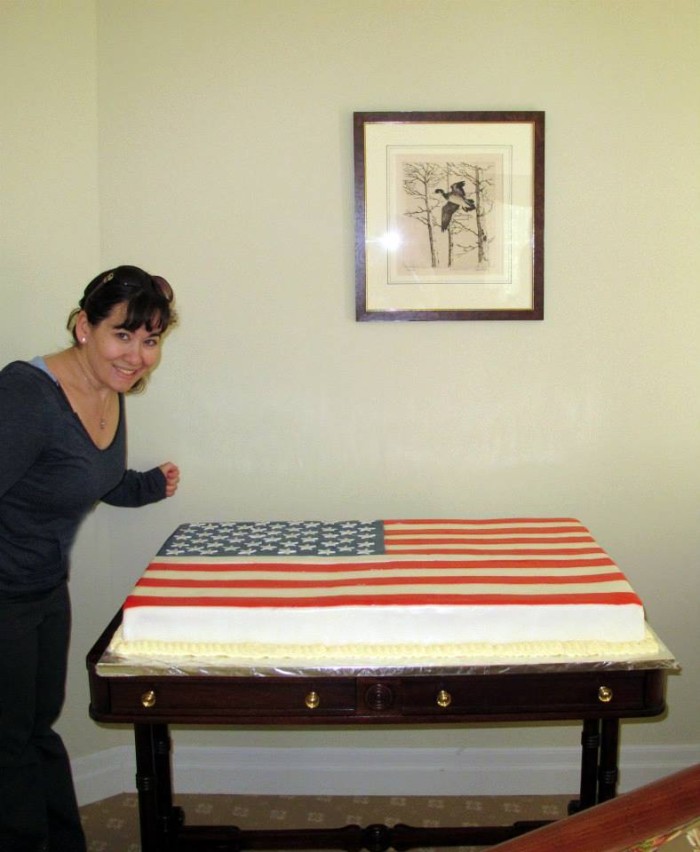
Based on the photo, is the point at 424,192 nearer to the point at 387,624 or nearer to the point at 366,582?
the point at 366,582

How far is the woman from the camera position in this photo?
1.95 m

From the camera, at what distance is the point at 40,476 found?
6.53ft

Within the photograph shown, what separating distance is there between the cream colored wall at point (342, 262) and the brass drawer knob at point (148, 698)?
1000 mm

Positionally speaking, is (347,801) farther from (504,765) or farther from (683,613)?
(683,613)

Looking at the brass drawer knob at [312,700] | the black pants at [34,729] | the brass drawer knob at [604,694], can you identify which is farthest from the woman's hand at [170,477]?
the brass drawer knob at [604,694]

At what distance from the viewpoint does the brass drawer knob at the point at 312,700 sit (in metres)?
1.83

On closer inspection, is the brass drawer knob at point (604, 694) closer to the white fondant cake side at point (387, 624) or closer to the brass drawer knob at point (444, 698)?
the white fondant cake side at point (387, 624)

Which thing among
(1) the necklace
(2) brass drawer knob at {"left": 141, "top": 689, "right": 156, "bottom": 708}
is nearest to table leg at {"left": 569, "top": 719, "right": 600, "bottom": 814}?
(2) brass drawer knob at {"left": 141, "top": 689, "right": 156, "bottom": 708}

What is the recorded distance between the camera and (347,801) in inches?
114

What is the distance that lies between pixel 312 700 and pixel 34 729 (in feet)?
2.91


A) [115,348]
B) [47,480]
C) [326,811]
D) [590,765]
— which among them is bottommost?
[326,811]

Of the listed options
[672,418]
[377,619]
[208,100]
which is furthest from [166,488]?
[672,418]

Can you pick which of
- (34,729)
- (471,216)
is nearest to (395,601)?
(34,729)

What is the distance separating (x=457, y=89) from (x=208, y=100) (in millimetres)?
783
